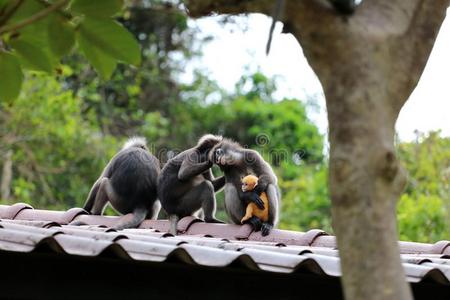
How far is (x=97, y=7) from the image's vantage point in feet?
7.48

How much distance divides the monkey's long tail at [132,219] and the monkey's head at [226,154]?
2.89 feet

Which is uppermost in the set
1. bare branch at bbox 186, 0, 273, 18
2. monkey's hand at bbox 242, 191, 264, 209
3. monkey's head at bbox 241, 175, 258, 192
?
monkey's head at bbox 241, 175, 258, 192

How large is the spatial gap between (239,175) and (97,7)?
6.92 meters

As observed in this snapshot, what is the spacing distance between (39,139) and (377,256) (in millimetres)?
14402

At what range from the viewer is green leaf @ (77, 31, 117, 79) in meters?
2.35

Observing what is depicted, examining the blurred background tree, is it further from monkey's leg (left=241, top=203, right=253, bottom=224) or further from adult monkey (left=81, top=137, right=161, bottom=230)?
monkey's leg (left=241, top=203, right=253, bottom=224)

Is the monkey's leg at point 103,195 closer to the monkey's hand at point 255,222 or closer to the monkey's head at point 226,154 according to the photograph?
the monkey's head at point 226,154

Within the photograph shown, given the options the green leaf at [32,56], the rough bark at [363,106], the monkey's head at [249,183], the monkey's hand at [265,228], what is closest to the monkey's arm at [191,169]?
the monkey's head at [249,183]

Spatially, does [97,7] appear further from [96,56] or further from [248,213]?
[248,213]

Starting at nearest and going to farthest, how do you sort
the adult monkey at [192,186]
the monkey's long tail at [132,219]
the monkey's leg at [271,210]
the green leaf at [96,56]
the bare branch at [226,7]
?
the bare branch at [226,7] < the green leaf at [96,56] < the monkey's leg at [271,210] < the monkey's long tail at [132,219] < the adult monkey at [192,186]

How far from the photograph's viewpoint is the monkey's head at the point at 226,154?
9.02 meters

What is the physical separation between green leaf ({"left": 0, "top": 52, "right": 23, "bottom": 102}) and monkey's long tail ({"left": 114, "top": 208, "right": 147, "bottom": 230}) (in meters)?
5.06

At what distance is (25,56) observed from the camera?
8.00 ft

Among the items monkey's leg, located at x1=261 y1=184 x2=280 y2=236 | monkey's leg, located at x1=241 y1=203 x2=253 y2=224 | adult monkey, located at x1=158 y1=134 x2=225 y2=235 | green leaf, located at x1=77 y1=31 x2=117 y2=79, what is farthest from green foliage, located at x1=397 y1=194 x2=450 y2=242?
green leaf, located at x1=77 y1=31 x2=117 y2=79
